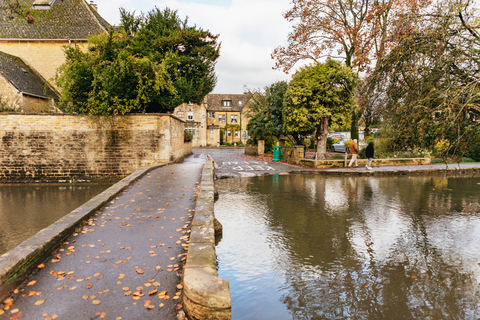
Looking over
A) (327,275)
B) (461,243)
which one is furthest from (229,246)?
(461,243)

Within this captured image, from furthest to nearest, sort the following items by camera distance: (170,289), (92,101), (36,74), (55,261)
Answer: (36,74) < (92,101) < (55,261) < (170,289)

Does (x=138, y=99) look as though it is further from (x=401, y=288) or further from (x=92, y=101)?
(x=401, y=288)

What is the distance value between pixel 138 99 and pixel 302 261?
13.0 meters

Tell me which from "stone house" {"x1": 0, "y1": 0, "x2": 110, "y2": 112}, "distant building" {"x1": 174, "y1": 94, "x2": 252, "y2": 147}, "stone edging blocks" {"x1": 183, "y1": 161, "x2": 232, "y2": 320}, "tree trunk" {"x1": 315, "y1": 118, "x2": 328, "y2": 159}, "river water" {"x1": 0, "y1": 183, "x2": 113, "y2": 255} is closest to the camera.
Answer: "stone edging blocks" {"x1": 183, "y1": 161, "x2": 232, "y2": 320}

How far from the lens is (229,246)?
6.32m

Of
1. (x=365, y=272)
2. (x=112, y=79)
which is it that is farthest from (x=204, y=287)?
(x=112, y=79)

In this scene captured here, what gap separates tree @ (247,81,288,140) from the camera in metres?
25.1

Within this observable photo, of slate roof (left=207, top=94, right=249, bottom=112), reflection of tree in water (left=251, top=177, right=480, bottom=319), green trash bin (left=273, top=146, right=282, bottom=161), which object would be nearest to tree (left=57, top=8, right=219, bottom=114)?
green trash bin (left=273, top=146, right=282, bottom=161)

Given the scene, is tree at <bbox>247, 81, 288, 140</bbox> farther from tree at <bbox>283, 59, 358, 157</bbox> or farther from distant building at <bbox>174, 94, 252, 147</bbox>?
distant building at <bbox>174, 94, 252, 147</bbox>

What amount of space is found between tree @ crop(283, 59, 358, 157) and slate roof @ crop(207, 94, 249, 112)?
3969cm

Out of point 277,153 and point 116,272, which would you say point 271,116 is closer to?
point 277,153

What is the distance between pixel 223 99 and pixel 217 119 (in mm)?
4666

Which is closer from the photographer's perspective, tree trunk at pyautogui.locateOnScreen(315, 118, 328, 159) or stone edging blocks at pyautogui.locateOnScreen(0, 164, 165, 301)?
stone edging blocks at pyautogui.locateOnScreen(0, 164, 165, 301)

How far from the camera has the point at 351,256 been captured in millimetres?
5668
